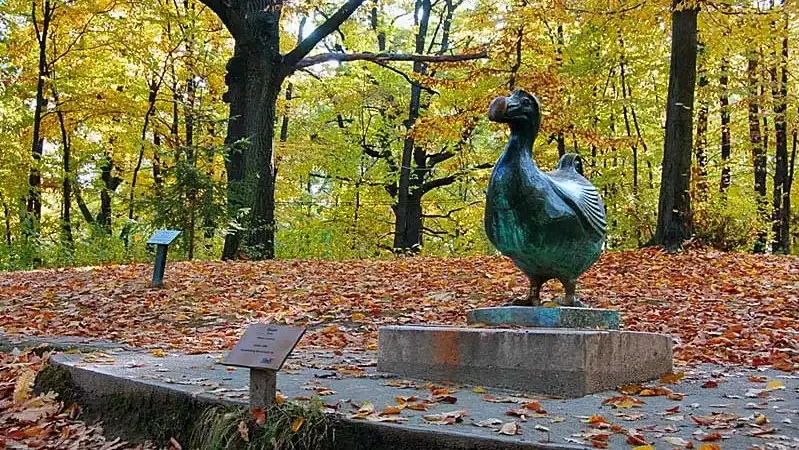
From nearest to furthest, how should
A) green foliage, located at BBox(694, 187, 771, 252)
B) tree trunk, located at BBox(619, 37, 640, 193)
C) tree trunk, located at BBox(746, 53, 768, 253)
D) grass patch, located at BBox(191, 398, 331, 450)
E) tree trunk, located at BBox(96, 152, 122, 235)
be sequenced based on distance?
grass patch, located at BBox(191, 398, 331, 450)
green foliage, located at BBox(694, 187, 771, 252)
tree trunk, located at BBox(746, 53, 768, 253)
tree trunk, located at BBox(619, 37, 640, 193)
tree trunk, located at BBox(96, 152, 122, 235)

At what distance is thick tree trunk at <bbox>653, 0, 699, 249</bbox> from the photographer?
39.1ft

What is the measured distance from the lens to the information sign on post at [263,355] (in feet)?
11.9

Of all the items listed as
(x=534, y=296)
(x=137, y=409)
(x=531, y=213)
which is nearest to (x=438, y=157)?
(x=534, y=296)

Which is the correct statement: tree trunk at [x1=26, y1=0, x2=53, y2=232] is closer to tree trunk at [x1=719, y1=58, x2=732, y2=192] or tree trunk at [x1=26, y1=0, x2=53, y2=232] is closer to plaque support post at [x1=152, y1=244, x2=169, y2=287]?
plaque support post at [x1=152, y1=244, x2=169, y2=287]

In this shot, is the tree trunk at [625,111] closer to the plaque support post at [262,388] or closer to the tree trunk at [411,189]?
the tree trunk at [411,189]

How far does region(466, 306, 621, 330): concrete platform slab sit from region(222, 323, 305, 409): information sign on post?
1901mm

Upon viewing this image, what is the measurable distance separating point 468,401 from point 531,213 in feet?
4.56

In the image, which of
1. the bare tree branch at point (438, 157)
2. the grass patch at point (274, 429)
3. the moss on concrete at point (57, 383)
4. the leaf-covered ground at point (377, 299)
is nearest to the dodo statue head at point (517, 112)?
the grass patch at point (274, 429)

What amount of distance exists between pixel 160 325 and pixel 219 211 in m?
4.09

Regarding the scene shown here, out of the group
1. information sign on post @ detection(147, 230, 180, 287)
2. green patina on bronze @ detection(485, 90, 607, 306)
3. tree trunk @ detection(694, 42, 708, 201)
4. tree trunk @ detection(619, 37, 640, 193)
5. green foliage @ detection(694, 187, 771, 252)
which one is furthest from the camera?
tree trunk @ detection(619, 37, 640, 193)

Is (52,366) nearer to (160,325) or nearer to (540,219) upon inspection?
(160,325)

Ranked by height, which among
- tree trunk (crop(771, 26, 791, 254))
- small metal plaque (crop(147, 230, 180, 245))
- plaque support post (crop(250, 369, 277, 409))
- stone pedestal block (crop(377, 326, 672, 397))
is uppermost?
tree trunk (crop(771, 26, 791, 254))

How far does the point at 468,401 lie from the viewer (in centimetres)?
421

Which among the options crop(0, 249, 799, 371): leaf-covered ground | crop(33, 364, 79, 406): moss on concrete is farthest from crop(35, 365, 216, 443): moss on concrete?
crop(0, 249, 799, 371): leaf-covered ground
